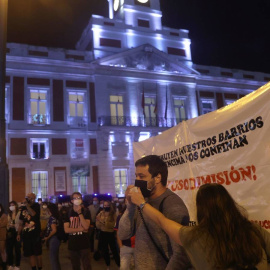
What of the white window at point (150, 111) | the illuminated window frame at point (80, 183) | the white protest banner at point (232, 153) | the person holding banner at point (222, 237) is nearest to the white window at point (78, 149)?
the illuminated window frame at point (80, 183)

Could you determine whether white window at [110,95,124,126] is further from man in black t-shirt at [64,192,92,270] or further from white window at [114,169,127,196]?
man in black t-shirt at [64,192,92,270]

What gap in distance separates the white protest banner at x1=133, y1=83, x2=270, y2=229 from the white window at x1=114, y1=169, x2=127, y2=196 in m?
18.9

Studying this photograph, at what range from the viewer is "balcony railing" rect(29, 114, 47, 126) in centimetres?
2245

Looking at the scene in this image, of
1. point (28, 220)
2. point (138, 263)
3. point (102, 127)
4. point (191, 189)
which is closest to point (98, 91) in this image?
point (102, 127)

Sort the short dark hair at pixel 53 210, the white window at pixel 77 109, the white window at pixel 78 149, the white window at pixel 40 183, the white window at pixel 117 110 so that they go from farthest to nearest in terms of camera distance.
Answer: the white window at pixel 117 110, the white window at pixel 77 109, the white window at pixel 78 149, the white window at pixel 40 183, the short dark hair at pixel 53 210

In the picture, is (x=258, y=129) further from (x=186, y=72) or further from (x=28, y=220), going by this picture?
(x=186, y=72)

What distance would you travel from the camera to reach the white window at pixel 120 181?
23297 mm

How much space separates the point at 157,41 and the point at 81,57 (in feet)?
22.3

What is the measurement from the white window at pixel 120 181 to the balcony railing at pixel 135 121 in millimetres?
3417

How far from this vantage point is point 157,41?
2766 centimetres

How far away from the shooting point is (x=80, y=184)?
22.6m

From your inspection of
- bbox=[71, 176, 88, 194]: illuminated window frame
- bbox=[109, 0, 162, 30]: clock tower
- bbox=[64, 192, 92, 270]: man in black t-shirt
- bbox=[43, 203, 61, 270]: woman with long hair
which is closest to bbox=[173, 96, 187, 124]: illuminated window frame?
bbox=[109, 0, 162, 30]: clock tower

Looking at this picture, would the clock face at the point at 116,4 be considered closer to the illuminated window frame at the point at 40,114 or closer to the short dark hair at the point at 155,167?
the illuminated window frame at the point at 40,114

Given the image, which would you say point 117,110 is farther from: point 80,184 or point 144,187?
point 144,187
